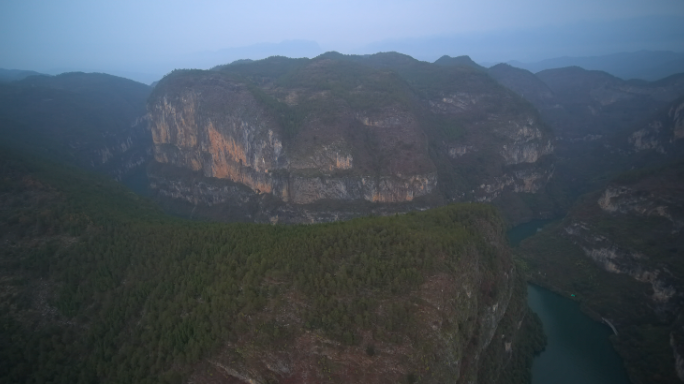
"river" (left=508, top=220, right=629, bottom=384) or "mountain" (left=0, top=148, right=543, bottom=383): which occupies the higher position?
"mountain" (left=0, top=148, right=543, bottom=383)

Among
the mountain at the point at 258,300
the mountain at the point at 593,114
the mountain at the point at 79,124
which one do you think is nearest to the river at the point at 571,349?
the mountain at the point at 258,300

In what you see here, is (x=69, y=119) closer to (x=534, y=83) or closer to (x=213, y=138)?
(x=213, y=138)

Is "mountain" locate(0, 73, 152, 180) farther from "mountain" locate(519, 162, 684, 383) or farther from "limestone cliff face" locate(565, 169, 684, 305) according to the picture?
"limestone cliff face" locate(565, 169, 684, 305)

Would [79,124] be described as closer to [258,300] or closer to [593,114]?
[258,300]

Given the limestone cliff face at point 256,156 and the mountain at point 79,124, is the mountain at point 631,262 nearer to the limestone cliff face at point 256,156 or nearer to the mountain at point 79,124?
the limestone cliff face at point 256,156

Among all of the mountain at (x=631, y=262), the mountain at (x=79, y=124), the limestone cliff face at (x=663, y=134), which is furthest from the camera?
the mountain at (x=79, y=124)

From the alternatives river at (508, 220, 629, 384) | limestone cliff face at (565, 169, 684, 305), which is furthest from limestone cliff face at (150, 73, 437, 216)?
river at (508, 220, 629, 384)
